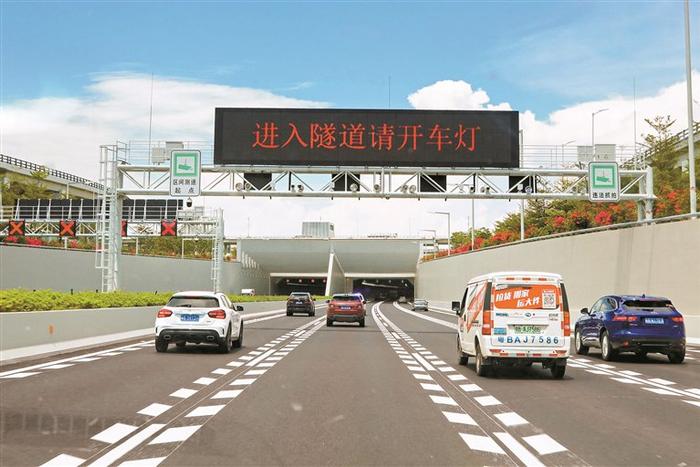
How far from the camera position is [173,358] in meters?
18.4

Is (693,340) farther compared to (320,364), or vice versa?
(693,340)

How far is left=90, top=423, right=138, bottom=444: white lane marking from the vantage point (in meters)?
7.86

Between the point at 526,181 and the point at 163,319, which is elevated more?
the point at 526,181

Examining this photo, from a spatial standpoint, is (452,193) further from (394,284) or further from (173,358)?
(394,284)

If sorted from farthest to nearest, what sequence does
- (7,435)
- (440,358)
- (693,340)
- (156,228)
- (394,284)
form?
(394,284), (156,228), (693,340), (440,358), (7,435)

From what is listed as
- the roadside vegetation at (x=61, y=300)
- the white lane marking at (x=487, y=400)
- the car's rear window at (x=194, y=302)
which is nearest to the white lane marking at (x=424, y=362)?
the white lane marking at (x=487, y=400)

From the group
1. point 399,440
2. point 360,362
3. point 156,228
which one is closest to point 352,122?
point 360,362

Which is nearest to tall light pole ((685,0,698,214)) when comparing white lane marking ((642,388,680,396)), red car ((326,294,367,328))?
red car ((326,294,367,328))

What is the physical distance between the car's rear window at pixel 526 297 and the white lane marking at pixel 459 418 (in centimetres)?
504

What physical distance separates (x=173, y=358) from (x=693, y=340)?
18.3 metres

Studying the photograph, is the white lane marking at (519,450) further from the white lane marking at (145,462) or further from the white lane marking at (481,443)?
the white lane marking at (145,462)

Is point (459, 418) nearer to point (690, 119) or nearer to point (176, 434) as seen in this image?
point (176, 434)

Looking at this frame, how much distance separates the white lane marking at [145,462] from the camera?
263 inches

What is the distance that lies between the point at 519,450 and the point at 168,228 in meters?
60.4
